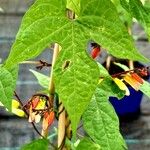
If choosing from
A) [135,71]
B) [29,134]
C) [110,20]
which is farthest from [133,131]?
[110,20]

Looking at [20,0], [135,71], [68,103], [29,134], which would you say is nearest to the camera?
[68,103]

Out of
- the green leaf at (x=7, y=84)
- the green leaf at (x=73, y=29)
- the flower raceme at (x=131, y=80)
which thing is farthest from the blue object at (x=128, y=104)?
the green leaf at (x=73, y=29)

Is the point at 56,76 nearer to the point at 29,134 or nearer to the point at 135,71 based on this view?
the point at 135,71

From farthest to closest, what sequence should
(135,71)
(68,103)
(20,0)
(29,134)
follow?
(20,0)
(29,134)
(135,71)
(68,103)

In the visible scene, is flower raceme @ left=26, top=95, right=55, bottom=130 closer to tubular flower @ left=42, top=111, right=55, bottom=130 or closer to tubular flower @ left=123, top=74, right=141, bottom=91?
tubular flower @ left=42, top=111, right=55, bottom=130

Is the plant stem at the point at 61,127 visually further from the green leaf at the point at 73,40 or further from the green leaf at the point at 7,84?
the green leaf at the point at 73,40

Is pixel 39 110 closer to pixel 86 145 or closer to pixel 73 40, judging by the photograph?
pixel 86 145

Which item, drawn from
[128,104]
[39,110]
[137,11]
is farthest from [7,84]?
[128,104]
